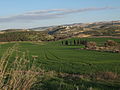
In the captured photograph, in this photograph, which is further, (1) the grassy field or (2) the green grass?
(2) the green grass

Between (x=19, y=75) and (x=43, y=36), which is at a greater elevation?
(x=19, y=75)

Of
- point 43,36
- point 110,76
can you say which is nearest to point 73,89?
point 110,76

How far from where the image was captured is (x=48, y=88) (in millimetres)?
8492

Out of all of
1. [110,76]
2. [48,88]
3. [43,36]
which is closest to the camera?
[48,88]

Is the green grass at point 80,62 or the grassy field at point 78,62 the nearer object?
the grassy field at point 78,62

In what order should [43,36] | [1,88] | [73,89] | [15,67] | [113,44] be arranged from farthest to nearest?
1. [43,36]
2. [113,44]
3. [73,89]
4. [15,67]
5. [1,88]

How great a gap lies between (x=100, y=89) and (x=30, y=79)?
471 cm

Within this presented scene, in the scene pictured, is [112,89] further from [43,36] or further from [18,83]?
[43,36]

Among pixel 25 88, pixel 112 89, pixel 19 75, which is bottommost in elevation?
pixel 112 89

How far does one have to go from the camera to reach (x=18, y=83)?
4246 mm

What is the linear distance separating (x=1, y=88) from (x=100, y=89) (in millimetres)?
5124

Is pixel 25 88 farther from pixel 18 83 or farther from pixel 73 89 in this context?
pixel 73 89

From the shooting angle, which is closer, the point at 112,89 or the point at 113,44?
the point at 112,89

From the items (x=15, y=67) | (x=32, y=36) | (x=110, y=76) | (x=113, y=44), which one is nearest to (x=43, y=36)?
(x=32, y=36)
